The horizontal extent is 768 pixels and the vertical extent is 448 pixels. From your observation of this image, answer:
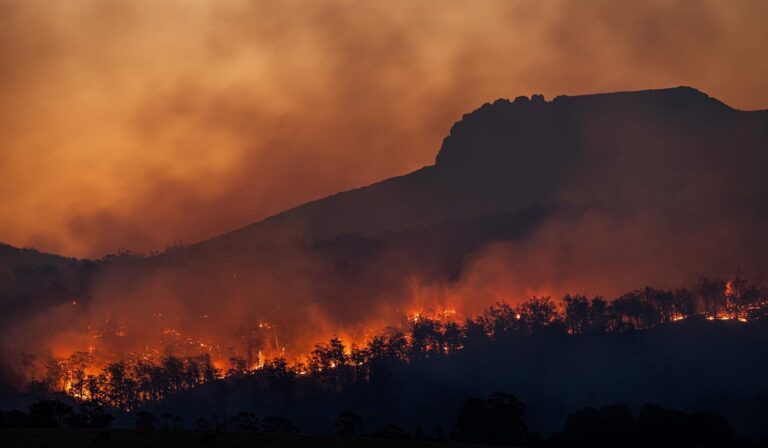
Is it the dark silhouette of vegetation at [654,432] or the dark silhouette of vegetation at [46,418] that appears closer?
the dark silhouette of vegetation at [654,432]

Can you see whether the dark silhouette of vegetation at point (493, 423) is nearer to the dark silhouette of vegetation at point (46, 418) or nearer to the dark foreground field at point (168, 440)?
the dark foreground field at point (168, 440)

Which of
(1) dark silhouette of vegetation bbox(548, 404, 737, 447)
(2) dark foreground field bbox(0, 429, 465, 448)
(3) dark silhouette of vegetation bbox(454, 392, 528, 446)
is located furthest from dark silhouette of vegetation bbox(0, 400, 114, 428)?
(1) dark silhouette of vegetation bbox(548, 404, 737, 447)

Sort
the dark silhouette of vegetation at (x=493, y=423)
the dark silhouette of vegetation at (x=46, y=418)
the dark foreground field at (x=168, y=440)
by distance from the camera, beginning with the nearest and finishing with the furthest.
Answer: the dark foreground field at (x=168, y=440)
the dark silhouette of vegetation at (x=46, y=418)
the dark silhouette of vegetation at (x=493, y=423)

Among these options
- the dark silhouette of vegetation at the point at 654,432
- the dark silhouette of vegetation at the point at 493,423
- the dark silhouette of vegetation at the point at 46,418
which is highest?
the dark silhouette of vegetation at the point at 46,418

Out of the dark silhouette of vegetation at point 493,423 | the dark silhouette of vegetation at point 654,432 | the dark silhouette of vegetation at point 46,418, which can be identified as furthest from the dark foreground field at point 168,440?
the dark silhouette of vegetation at point 654,432

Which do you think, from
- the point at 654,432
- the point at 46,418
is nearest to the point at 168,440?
the point at 46,418

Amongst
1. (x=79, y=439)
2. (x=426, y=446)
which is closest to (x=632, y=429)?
(x=426, y=446)

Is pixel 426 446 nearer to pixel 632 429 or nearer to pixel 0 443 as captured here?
pixel 0 443

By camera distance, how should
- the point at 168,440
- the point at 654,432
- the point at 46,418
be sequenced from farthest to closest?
1. the point at 46,418
2. the point at 654,432
3. the point at 168,440

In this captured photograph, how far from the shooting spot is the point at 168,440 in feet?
307

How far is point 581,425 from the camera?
164250 millimetres

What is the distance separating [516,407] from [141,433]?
82573 mm

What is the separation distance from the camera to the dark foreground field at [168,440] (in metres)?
91.6

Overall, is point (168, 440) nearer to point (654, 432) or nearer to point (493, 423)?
point (493, 423)
